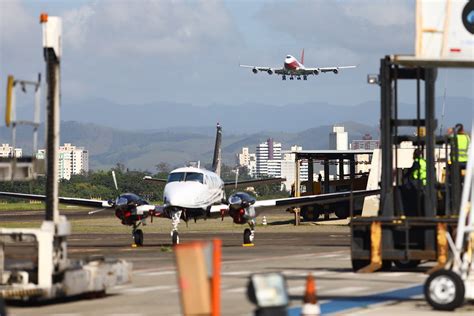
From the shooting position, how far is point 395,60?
1856 cm

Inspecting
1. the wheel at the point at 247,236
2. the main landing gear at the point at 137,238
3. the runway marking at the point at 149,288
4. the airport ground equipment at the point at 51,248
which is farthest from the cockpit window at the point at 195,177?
the airport ground equipment at the point at 51,248

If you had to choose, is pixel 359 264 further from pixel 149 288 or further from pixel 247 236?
pixel 247 236

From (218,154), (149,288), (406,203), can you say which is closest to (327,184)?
(218,154)

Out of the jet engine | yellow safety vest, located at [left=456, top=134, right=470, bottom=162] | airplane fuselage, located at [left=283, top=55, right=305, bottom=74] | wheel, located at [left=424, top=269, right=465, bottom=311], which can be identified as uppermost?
airplane fuselage, located at [left=283, top=55, right=305, bottom=74]

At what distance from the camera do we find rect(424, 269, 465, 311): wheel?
53.6ft

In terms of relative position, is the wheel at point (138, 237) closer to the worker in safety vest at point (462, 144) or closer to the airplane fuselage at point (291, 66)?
the worker in safety vest at point (462, 144)

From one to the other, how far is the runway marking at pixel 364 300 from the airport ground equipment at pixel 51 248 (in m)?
3.50

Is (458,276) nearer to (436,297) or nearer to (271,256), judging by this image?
(436,297)

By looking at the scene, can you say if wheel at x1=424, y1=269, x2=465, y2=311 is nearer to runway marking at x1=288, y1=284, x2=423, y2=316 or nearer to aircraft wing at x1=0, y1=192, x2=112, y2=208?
runway marking at x1=288, y1=284, x2=423, y2=316

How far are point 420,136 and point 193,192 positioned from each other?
61.9 ft

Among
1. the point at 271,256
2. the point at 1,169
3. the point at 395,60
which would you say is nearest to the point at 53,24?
the point at 1,169

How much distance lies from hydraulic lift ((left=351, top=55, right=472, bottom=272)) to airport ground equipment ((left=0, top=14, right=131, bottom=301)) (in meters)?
5.48

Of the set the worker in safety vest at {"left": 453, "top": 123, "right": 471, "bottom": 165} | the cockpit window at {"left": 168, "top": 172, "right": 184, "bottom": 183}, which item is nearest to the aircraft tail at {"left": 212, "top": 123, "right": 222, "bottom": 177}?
the cockpit window at {"left": 168, "top": 172, "right": 184, "bottom": 183}

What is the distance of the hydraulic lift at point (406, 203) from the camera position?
853 inches
